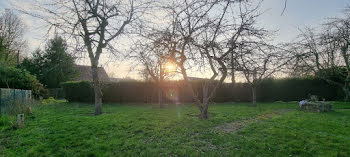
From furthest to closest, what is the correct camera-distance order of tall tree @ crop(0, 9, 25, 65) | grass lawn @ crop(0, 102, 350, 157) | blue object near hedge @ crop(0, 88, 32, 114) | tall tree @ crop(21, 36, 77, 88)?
tall tree @ crop(21, 36, 77, 88)
tall tree @ crop(0, 9, 25, 65)
blue object near hedge @ crop(0, 88, 32, 114)
grass lawn @ crop(0, 102, 350, 157)

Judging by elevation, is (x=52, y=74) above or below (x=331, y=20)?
below

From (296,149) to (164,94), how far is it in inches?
450

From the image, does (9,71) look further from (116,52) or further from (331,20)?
(331,20)

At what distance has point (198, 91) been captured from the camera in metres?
14.0

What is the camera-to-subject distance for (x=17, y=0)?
20.2 feet

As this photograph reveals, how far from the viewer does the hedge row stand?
13.8 m

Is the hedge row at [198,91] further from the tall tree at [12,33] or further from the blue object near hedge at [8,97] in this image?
the tall tree at [12,33]

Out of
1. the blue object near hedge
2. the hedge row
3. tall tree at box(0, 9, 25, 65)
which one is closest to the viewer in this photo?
the blue object near hedge

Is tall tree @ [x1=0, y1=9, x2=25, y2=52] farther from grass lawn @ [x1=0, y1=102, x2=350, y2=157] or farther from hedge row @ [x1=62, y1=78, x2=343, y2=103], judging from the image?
grass lawn @ [x1=0, y1=102, x2=350, y2=157]

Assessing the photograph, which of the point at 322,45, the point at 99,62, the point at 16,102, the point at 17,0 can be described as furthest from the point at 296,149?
the point at 322,45

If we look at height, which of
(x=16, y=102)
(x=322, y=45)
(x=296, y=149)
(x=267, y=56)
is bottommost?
(x=296, y=149)

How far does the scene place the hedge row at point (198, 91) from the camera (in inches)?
545

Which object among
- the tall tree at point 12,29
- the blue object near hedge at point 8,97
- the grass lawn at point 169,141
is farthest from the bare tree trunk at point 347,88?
the tall tree at point 12,29

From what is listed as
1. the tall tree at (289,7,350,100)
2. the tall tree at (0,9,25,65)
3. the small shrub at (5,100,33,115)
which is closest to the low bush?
the small shrub at (5,100,33,115)
